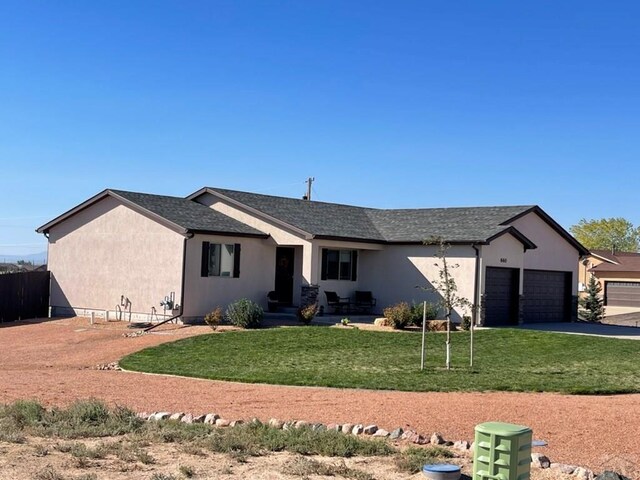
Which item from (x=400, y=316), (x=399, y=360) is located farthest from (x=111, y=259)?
(x=399, y=360)

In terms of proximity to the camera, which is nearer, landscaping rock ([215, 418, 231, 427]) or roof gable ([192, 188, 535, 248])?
landscaping rock ([215, 418, 231, 427])

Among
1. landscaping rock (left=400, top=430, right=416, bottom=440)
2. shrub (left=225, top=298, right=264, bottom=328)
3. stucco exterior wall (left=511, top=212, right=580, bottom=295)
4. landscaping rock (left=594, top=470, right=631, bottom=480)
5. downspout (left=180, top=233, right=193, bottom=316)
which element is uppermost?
stucco exterior wall (left=511, top=212, right=580, bottom=295)

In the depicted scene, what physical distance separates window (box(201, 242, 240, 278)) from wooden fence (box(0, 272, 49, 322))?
7362mm

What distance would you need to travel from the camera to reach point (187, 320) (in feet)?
93.5

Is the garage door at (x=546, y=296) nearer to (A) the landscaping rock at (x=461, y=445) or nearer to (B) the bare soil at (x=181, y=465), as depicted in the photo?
(A) the landscaping rock at (x=461, y=445)

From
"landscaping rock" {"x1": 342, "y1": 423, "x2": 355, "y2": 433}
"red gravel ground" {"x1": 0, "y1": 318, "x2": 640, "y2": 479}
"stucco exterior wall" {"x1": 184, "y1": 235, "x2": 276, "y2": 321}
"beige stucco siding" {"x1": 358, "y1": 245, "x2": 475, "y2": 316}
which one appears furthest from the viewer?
"beige stucco siding" {"x1": 358, "y1": 245, "x2": 475, "y2": 316}

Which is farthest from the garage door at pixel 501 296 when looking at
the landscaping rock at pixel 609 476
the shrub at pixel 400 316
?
the landscaping rock at pixel 609 476

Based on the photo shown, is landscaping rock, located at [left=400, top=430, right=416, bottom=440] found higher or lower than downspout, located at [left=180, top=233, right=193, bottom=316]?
lower

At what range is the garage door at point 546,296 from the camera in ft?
112

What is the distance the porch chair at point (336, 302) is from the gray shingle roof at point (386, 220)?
2.34 meters

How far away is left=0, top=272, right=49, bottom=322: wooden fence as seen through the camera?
99.4 feet

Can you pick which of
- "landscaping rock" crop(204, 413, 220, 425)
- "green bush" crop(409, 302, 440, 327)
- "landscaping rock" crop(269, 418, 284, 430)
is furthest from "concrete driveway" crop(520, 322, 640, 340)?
"landscaping rock" crop(204, 413, 220, 425)

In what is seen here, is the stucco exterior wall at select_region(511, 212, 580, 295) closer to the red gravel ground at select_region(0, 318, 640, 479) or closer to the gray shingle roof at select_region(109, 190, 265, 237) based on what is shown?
the gray shingle roof at select_region(109, 190, 265, 237)

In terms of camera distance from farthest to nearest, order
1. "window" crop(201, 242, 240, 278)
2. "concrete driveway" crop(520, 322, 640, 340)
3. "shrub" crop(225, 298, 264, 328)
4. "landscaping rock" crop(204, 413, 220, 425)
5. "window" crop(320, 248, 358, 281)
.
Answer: "window" crop(320, 248, 358, 281), "concrete driveway" crop(520, 322, 640, 340), "window" crop(201, 242, 240, 278), "shrub" crop(225, 298, 264, 328), "landscaping rock" crop(204, 413, 220, 425)
